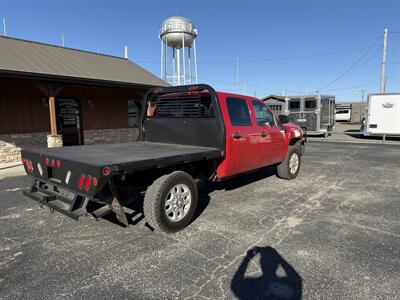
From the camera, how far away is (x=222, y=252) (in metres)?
Answer: 3.50

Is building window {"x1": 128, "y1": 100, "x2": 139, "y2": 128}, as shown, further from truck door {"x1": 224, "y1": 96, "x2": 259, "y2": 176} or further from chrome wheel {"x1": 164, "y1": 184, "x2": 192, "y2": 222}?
chrome wheel {"x1": 164, "y1": 184, "x2": 192, "y2": 222}

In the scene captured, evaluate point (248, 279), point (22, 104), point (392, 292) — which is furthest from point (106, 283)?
point (22, 104)

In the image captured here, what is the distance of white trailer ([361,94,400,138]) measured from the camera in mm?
16453

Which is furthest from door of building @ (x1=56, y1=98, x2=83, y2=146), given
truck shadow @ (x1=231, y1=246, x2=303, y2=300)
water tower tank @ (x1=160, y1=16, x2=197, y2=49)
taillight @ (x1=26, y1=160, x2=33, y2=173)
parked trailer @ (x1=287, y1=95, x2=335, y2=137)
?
water tower tank @ (x1=160, y1=16, x2=197, y2=49)

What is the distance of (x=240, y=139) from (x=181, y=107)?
1252mm

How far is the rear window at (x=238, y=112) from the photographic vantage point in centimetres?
509

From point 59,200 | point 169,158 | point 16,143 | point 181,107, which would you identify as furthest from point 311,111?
point 59,200

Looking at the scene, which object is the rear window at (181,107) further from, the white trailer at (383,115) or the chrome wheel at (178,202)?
the white trailer at (383,115)

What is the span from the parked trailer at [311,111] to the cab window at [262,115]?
524 inches

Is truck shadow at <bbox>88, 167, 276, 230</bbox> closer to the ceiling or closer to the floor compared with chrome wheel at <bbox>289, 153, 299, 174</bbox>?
closer to the floor

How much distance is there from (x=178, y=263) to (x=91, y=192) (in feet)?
4.07

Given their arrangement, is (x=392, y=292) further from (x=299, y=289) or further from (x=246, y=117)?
(x=246, y=117)

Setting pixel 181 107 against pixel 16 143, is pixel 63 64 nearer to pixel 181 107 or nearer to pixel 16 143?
pixel 16 143

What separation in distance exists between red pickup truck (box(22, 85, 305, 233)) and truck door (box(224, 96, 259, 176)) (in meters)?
0.02
